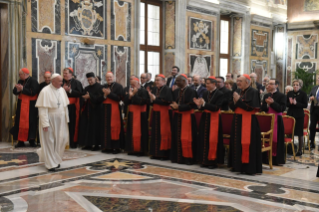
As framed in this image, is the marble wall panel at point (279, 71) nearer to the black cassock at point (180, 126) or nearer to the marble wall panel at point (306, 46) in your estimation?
the marble wall panel at point (306, 46)

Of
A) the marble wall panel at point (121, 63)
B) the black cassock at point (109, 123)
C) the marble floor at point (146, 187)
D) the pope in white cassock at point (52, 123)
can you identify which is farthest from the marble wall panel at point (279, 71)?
the pope in white cassock at point (52, 123)

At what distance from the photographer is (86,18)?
1041cm

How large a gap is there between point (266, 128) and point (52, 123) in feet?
11.9

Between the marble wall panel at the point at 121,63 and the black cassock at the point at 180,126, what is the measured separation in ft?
12.5

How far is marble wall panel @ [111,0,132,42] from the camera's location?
1101 cm

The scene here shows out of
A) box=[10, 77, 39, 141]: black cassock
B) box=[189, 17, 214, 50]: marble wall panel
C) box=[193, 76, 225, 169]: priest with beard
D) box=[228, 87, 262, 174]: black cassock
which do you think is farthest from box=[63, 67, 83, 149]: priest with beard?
box=[189, 17, 214, 50]: marble wall panel

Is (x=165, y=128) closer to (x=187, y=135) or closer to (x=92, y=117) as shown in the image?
(x=187, y=135)

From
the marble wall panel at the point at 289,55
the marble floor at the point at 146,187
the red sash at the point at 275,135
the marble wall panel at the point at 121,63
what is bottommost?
the marble floor at the point at 146,187

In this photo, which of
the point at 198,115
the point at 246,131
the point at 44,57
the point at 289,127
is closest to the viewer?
the point at 246,131

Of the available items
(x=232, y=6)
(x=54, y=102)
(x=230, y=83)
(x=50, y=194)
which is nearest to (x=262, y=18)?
(x=232, y=6)

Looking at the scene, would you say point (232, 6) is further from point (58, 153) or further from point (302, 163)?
point (58, 153)

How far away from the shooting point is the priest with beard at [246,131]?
6586 mm

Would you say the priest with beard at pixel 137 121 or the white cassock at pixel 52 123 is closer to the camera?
the white cassock at pixel 52 123

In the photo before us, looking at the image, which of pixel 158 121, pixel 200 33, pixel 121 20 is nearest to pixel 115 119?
pixel 158 121
